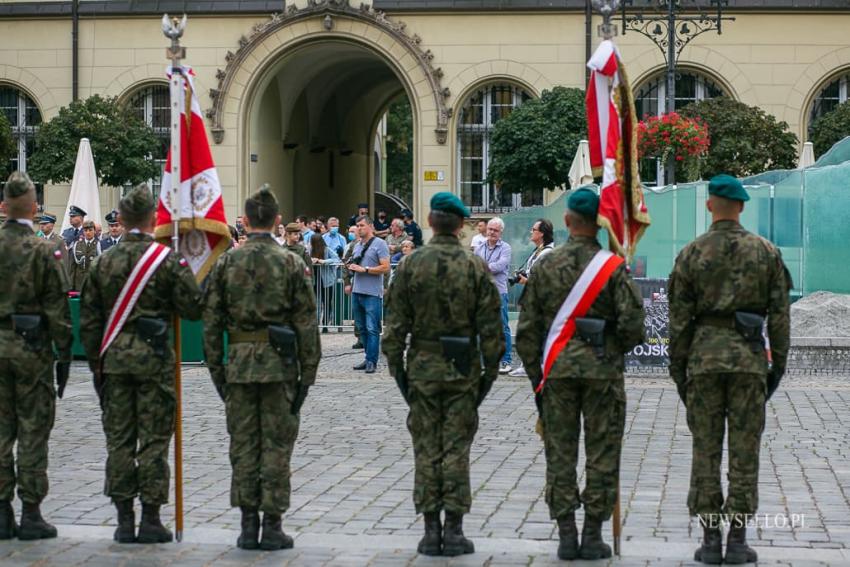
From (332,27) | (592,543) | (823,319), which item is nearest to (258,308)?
(592,543)

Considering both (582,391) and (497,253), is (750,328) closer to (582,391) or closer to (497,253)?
(582,391)

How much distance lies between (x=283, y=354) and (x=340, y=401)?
668 centimetres

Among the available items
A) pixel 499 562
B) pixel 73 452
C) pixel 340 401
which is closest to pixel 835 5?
pixel 340 401

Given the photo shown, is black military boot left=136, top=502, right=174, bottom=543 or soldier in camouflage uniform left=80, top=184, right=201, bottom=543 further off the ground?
soldier in camouflage uniform left=80, top=184, right=201, bottom=543

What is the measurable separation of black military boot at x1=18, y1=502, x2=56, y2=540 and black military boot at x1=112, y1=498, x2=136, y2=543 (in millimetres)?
393

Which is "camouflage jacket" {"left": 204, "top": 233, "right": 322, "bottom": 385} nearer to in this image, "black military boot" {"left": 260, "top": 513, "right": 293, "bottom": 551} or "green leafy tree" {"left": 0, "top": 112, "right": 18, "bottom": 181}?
"black military boot" {"left": 260, "top": 513, "right": 293, "bottom": 551}

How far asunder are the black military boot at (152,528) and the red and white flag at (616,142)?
2858mm

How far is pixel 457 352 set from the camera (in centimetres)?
804

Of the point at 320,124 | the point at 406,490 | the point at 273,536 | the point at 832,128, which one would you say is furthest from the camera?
the point at 320,124

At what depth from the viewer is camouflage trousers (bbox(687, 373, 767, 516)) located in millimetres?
7637

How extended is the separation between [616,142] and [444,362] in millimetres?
1565

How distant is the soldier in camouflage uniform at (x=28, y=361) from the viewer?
27.1 feet

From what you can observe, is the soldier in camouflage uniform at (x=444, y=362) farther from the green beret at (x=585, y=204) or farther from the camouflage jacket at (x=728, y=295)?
the camouflage jacket at (x=728, y=295)

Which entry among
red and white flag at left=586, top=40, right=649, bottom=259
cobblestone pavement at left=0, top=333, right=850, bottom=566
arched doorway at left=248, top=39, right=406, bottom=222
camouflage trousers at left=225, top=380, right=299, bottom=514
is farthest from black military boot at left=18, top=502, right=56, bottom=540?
arched doorway at left=248, top=39, right=406, bottom=222
